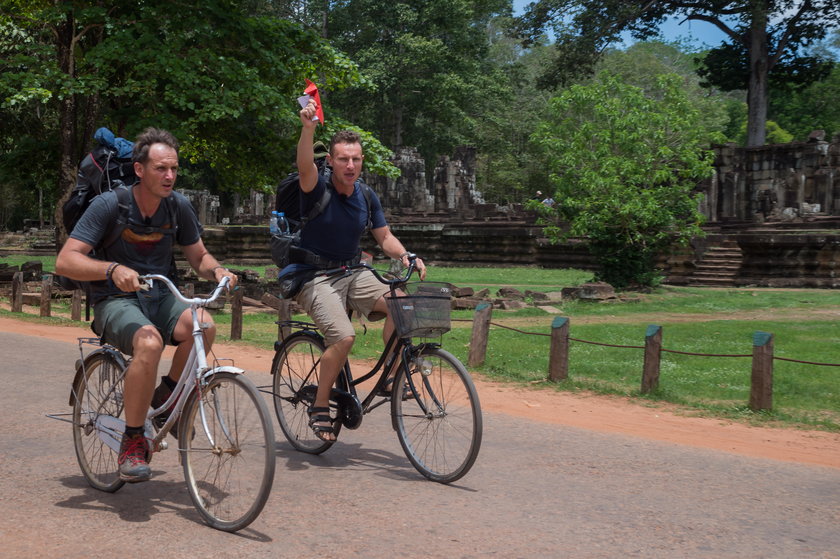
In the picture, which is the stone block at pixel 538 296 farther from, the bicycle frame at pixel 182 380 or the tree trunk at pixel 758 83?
the tree trunk at pixel 758 83

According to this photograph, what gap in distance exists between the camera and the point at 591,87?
23734 mm

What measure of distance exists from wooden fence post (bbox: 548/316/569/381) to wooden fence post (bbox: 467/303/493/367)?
1.08 meters

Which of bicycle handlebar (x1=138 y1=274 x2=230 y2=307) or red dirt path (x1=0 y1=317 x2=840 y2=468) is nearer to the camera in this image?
bicycle handlebar (x1=138 y1=274 x2=230 y2=307)

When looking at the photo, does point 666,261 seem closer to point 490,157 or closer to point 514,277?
point 514,277

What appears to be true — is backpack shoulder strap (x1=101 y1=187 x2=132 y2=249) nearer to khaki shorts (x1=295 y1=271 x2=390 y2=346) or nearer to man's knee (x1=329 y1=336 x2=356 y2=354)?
khaki shorts (x1=295 y1=271 x2=390 y2=346)

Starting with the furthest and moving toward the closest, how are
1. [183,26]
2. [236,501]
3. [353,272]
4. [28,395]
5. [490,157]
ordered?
1. [490,157]
2. [183,26]
3. [28,395]
4. [353,272]
5. [236,501]

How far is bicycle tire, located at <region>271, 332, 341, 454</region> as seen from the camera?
586cm

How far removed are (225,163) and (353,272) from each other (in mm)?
17995

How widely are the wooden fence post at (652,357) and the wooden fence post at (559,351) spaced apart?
3.03 feet

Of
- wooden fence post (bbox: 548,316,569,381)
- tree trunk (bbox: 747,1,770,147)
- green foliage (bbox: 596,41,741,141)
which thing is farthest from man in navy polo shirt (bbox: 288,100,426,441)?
green foliage (bbox: 596,41,741,141)

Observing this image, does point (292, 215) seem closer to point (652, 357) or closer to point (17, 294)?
point (652, 357)

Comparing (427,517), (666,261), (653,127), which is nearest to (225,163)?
(653,127)

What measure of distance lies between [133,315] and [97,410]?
77cm

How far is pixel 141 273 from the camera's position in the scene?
4828 mm
